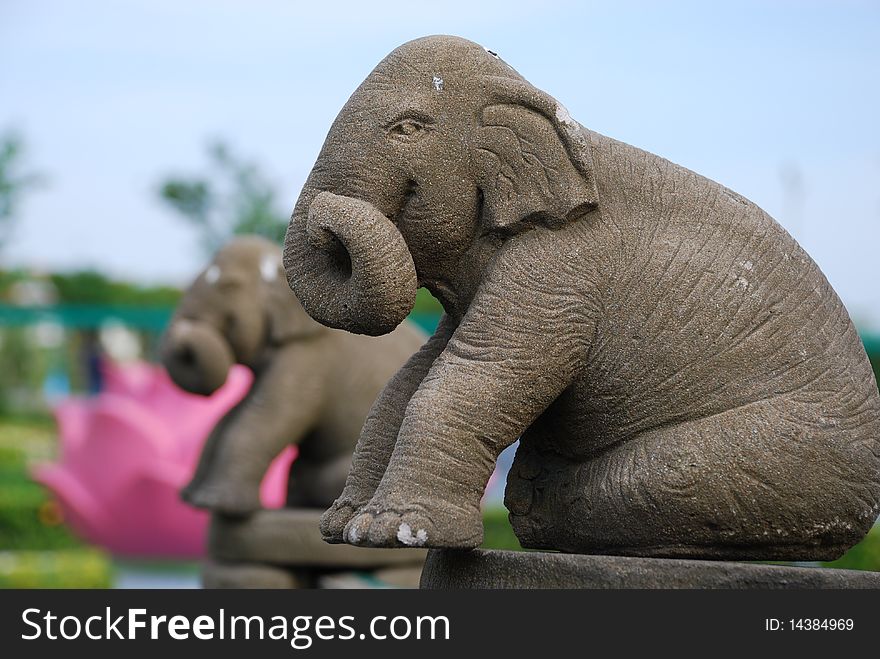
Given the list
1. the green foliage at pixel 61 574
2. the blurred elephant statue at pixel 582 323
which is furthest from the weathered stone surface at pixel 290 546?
the blurred elephant statue at pixel 582 323

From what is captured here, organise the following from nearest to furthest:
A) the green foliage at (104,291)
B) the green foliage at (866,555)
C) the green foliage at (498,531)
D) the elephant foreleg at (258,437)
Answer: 1. the elephant foreleg at (258,437)
2. the green foliage at (866,555)
3. the green foliage at (498,531)
4. the green foliage at (104,291)

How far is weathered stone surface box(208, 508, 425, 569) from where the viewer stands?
528 centimetres

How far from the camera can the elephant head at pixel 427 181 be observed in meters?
2.55

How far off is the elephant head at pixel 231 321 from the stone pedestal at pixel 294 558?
675 millimetres

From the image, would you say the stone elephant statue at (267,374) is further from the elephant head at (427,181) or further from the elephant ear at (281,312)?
the elephant head at (427,181)

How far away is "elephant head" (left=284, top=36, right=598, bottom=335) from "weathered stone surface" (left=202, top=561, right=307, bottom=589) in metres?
2.91

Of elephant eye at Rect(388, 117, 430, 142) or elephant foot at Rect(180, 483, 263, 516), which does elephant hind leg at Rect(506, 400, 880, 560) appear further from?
elephant foot at Rect(180, 483, 263, 516)

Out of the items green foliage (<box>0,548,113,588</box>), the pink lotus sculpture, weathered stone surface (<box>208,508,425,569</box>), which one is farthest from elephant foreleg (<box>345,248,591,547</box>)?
the pink lotus sculpture

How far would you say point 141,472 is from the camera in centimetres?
860

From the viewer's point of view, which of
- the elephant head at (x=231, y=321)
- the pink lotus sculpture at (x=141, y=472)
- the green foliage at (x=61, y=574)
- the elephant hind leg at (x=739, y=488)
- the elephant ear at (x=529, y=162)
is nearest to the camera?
the elephant hind leg at (x=739, y=488)

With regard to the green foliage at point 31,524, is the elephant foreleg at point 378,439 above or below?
above

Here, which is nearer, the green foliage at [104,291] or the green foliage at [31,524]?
the green foliage at [31,524]

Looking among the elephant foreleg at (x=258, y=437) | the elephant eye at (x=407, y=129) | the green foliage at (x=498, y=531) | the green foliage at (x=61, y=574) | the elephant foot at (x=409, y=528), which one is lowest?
the green foliage at (x=61, y=574)

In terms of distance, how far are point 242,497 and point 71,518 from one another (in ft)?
15.8
